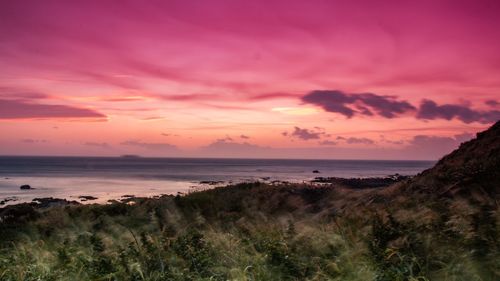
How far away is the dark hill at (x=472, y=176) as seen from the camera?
57.1 feet

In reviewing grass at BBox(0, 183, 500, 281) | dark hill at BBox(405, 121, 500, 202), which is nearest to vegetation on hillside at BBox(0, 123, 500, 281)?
grass at BBox(0, 183, 500, 281)

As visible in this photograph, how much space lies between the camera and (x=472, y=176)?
18891 millimetres

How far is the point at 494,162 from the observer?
64.0 feet

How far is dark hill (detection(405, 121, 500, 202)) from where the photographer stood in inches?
685

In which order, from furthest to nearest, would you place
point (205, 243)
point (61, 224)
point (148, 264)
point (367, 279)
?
point (61, 224)
point (205, 243)
point (148, 264)
point (367, 279)

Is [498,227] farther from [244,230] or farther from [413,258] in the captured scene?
[244,230]

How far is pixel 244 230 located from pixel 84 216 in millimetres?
13078

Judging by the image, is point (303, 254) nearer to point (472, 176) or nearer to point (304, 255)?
point (304, 255)

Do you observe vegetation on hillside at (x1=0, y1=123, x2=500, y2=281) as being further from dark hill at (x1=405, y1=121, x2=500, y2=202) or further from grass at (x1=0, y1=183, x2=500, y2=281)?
dark hill at (x1=405, y1=121, x2=500, y2=202)

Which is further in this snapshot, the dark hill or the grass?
the dark hill

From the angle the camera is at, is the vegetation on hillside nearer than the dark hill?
Yes

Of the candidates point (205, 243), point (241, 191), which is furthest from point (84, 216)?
point (205, 243)

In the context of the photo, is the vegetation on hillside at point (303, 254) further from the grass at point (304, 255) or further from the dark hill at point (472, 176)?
the dark hill at point (472, 176)

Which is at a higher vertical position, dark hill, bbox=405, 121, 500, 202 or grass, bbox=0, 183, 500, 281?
dark hill, bbox=405, 121, 500, 202
